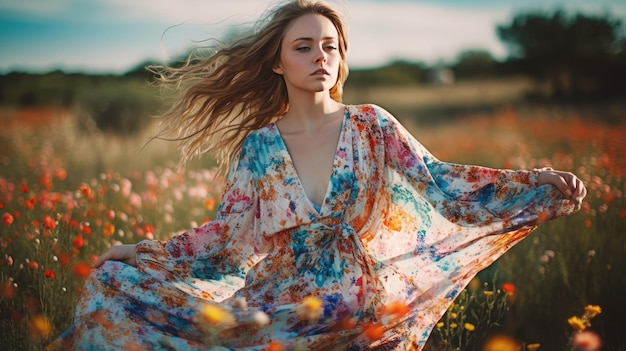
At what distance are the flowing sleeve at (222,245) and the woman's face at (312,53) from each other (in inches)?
19.1

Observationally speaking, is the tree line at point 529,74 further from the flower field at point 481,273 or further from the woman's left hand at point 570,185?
the woman's left hand at point 570,185

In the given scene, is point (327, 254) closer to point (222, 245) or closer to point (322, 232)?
point (322, 232)

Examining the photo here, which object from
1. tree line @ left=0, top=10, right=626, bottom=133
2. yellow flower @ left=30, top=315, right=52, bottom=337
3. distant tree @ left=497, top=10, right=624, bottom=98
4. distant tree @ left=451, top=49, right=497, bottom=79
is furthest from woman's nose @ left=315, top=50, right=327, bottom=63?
distant tree @ left=451, top=49, right=497, bottom=79

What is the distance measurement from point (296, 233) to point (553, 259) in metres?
1.79

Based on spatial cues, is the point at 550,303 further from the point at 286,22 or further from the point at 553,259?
the point at 286,22

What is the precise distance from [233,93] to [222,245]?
0.96 m

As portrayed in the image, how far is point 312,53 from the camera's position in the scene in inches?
122

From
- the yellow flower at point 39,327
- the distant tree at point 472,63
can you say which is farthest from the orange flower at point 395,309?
the distant tree at point 472,63

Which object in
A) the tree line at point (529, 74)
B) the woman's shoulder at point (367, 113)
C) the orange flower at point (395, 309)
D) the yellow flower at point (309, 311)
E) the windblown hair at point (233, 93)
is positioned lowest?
the orange flower at point (395, 309)

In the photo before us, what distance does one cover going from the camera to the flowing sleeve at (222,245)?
2.96 metres

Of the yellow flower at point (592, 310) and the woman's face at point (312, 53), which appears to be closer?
the yellow flower at point (592, 310)

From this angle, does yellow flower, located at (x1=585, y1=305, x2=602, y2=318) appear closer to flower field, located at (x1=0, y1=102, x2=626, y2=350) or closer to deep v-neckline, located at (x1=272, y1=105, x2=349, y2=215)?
flower field, located at (x1=0, y1=102, x2=626, y2=350)

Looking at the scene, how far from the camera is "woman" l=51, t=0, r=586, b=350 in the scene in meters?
2.72

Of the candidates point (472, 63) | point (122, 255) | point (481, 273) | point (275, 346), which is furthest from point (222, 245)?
point (472, 63)
